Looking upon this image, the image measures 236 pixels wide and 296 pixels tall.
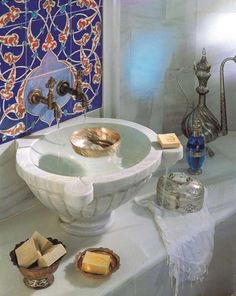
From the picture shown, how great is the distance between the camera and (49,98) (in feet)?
7.16

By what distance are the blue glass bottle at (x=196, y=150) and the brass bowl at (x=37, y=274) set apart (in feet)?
2.81

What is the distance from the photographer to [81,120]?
240 centimetres

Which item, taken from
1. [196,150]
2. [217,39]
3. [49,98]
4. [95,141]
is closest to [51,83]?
[49,98]

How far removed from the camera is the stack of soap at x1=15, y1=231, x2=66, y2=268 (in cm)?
189

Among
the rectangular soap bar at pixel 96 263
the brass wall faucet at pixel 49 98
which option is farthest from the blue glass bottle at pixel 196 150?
the rectangular soap bar at pixel 96 263

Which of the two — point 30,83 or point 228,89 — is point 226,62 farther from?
point 30,83

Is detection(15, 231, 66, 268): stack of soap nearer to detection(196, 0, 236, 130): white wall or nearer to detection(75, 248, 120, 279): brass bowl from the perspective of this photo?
detection(75, 248, 120, 279): brass bowl

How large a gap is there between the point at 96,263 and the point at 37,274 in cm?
19

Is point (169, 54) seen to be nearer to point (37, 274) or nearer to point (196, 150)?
point (196, 150)

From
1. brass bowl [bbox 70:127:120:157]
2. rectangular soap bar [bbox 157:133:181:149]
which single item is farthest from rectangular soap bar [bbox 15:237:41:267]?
rectangular soap bar [bbox 157:133:181:149]

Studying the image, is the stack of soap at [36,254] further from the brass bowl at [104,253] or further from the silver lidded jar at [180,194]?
the silver lidded jar at [180,194]

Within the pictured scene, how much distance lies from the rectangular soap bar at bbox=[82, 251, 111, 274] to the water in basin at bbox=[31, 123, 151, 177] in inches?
12.0

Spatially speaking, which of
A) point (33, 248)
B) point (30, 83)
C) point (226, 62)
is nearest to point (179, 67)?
point (226, 62)

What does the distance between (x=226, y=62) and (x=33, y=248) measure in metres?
1.39
